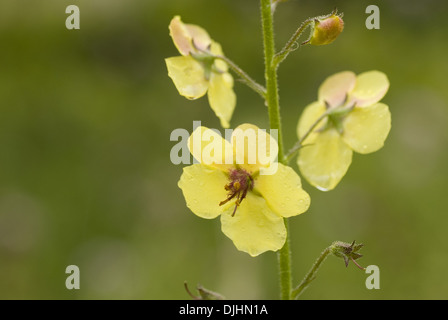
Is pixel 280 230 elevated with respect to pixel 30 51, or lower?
lower

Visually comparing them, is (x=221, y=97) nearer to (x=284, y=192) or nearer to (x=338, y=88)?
(x=338, y=88)

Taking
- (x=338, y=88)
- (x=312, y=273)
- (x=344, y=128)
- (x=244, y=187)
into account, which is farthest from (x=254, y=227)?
(x=338, y=88)

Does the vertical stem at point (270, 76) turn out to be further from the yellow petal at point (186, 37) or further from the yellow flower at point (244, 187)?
the yellow petal at point (186, 37)

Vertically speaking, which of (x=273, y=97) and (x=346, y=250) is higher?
(x=273, y=97)

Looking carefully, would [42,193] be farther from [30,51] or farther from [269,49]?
[269,49]

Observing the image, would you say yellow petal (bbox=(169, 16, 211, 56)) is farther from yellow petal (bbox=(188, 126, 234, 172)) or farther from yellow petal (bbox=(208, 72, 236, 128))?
yellow petal (bbox=(188, 126, 234, 172))

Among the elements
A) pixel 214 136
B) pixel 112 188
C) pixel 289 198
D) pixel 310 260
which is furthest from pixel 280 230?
pixel 112 188

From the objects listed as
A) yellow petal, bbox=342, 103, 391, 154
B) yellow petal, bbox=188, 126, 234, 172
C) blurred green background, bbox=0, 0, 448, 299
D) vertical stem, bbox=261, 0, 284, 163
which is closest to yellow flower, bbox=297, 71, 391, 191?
yellow petal, bbox=342, 103, 391, 154
